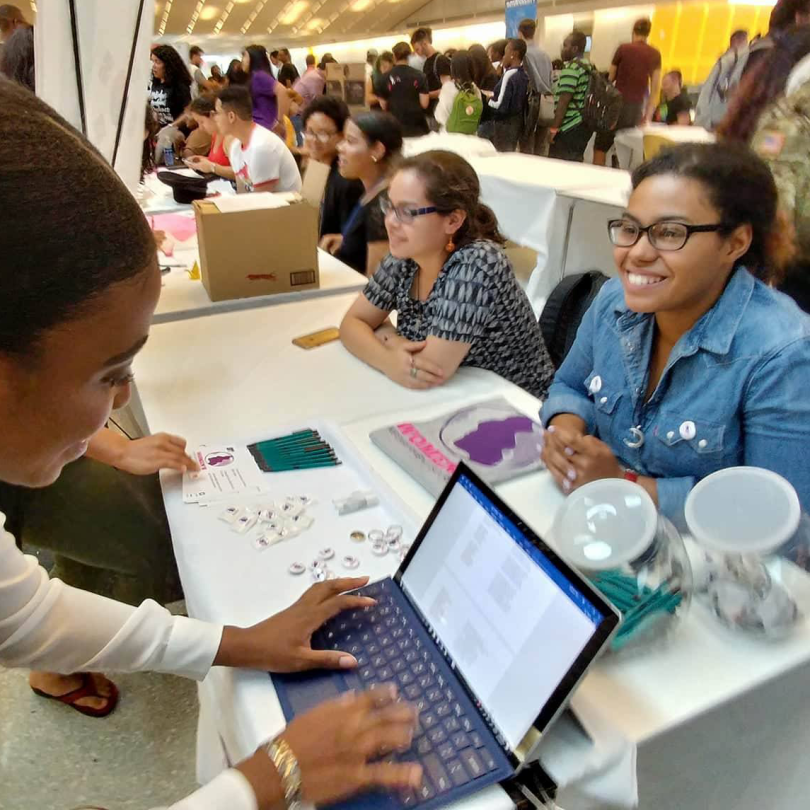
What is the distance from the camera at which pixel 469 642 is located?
0.67 metres

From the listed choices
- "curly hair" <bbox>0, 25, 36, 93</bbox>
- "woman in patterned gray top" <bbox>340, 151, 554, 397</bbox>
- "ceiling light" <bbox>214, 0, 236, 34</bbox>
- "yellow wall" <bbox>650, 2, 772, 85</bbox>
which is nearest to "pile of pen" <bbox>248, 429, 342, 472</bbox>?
"woman in patterned gray top" <bbox>340, 151, 554, 397</bbox>

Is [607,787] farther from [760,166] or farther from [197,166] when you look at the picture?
[197,166]

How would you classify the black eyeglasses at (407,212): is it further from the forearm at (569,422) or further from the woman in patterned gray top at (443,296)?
the forearm at (569,422)

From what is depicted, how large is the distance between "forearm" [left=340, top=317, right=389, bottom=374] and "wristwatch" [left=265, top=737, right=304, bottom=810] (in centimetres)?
92

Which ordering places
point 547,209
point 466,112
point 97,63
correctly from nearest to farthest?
point 97,63, point 547,209, point 466,112

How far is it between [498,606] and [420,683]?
12 cm

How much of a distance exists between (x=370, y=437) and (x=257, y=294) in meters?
0.91

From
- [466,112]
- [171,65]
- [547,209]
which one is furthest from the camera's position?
[466,112]

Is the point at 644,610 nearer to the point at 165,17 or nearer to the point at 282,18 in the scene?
the point at 165,17

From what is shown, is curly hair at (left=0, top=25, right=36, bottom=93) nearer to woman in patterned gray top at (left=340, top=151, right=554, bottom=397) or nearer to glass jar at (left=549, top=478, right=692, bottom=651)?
woman in patterned gray top at (left=340, top=151, right=554, bottom=397)

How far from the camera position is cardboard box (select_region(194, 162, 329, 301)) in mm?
1795

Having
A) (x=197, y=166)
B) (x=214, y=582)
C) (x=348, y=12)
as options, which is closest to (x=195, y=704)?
(x=214, y=582)

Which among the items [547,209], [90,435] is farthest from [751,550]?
[547,209]

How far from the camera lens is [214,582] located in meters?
0.85
